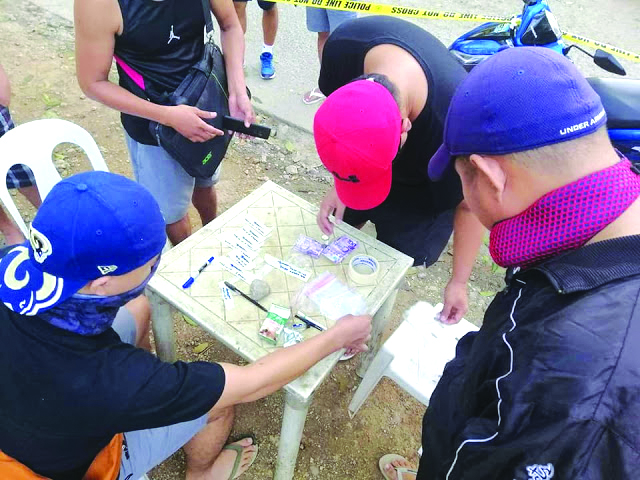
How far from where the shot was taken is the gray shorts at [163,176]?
7.27ft

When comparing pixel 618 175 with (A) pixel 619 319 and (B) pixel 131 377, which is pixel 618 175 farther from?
(B) pixel 131 377

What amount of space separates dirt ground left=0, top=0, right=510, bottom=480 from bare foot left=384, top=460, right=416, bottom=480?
0.23 ft

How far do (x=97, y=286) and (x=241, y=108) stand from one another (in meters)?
1.39

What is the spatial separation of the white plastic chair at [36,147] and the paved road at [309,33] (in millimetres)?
2282

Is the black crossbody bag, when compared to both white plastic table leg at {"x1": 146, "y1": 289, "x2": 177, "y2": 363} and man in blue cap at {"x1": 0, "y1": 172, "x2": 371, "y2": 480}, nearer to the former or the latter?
white plastic table leg at {"x1": 146, "y1": 289, "x2": 177, "y2": 363}

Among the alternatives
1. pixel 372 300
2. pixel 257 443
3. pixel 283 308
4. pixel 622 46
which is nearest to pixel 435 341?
pixel 372 300

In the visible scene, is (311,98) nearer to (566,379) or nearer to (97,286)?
(97,286)

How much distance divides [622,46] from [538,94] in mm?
5643

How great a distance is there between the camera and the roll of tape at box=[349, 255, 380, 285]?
187cm

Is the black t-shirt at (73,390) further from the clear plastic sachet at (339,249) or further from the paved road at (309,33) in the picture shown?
the paved road at (309,33)

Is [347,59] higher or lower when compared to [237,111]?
higher

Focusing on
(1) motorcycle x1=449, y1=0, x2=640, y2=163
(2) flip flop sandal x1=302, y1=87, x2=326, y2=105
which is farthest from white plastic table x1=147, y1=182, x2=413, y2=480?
(2) flip flop sandal x1=302, y1=87, x2=326, y2=105

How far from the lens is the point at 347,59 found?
195 centimetres

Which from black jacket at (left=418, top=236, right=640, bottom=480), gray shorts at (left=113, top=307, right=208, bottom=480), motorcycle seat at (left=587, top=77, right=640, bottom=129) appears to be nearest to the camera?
black jacket at (left=418, top=236, right=640, bottom=480)
